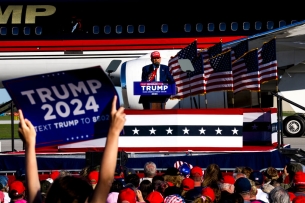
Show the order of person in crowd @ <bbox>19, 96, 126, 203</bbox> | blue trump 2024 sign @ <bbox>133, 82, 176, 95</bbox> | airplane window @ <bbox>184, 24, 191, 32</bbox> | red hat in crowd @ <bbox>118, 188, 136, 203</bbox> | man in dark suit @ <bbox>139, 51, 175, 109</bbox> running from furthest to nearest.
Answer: airplane window @ <bbox>184, 24, 191, 32</bbox> < man in dark suit @ <bbox>139, 51, 175, 109</bbox> < blue trump 2024 sign @ <bbox>133, 82, 176, 95</bbox> < red hat in crowd @ <bbox>118, 188, 136, 203</bbox> < person in crowd @ <bbox>19, 96, 126, 203</bbox>

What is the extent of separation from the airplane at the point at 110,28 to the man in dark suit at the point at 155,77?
19.7ft

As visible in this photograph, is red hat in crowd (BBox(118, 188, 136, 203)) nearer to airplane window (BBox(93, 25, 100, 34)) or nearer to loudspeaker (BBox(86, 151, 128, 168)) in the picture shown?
loudspeaker (BBox(86, 151, 128, 168))

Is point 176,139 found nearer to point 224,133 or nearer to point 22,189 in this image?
point 224,133

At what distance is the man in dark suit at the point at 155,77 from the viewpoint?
47.3 ft

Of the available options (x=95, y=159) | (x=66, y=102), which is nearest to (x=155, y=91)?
(x=95, y=159)

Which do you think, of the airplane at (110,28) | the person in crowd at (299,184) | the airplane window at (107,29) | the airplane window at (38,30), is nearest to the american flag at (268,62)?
the airplane at (110,28)

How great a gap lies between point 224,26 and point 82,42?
4227 mm

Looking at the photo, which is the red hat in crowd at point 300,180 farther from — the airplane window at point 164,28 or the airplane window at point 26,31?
the airplane window at point 26,31

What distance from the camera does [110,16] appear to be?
22.1 metres

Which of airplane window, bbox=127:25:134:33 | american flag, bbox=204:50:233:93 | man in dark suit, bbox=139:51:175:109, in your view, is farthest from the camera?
airplane window, bbox=127:25:134:33

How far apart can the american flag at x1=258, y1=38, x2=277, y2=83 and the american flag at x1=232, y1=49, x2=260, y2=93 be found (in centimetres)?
16

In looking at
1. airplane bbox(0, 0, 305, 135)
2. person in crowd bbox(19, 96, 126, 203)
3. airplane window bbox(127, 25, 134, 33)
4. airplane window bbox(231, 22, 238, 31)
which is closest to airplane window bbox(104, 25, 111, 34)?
airplane bbox(0, 0, 305, 135)

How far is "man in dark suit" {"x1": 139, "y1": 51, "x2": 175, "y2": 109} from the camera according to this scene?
47.3 feet

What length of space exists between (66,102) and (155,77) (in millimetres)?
10885
